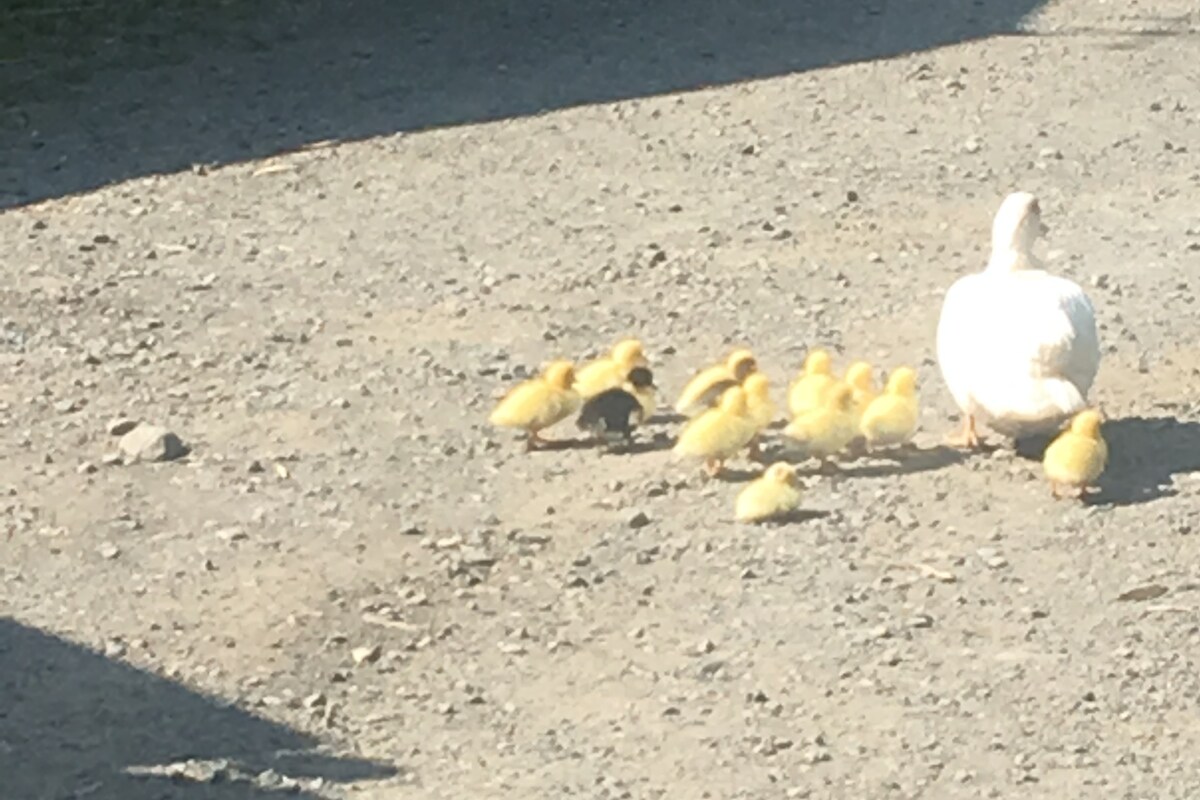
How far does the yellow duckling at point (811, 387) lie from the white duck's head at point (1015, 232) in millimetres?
488

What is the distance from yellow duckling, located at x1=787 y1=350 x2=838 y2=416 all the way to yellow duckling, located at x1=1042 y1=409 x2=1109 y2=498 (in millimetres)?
588

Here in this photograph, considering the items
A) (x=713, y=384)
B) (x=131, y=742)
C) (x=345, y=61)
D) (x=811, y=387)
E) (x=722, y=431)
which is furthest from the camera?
(x=345, y=61)

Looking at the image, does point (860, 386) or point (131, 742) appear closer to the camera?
point (131, 742)

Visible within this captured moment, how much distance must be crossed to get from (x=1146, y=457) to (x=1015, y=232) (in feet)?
2.13

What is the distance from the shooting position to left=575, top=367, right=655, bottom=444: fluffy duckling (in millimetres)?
6488

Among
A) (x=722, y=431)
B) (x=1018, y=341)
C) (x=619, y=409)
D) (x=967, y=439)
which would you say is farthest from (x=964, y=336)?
(x=619, y=409)

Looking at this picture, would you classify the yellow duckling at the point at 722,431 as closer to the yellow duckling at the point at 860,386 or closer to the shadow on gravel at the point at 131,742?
the yellow duckling at the point at 860,386

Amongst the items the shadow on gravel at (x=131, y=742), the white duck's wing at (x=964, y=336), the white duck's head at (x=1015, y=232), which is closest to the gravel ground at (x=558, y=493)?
the shadow on gravel at (x=131, y=742)

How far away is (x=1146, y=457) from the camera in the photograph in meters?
6.46

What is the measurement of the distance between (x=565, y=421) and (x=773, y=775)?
2.15 metres

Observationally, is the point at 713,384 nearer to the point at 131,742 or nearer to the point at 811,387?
the point at 811,387

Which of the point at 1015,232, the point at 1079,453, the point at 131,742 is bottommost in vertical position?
the point at 131,742

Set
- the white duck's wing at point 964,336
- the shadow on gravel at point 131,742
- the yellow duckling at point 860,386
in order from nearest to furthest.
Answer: the shadow on gravel at point 131,742 < the white duck's wing at point 964,336 < the yellow duckling at point 860,386

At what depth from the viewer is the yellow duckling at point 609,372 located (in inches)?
260
